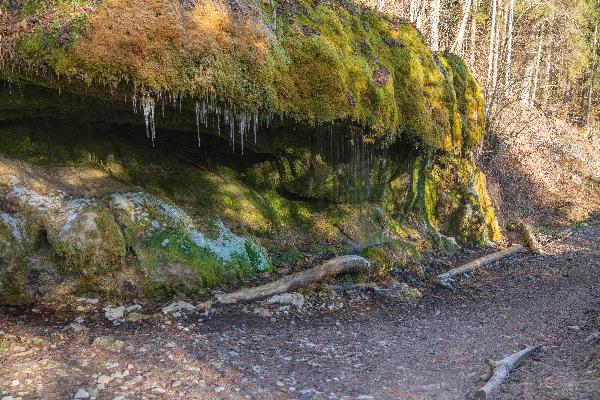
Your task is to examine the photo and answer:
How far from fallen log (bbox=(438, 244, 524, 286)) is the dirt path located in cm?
159

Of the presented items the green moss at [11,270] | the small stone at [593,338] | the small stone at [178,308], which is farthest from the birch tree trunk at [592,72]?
the green moss at [11,270]

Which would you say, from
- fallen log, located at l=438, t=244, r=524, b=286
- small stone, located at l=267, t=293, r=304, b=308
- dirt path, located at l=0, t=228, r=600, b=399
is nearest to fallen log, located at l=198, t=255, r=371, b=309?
small stone, located at l=267, t=293, r=304, b=308

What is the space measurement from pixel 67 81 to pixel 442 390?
6.26 metres

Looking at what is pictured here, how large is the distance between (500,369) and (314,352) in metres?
2.34

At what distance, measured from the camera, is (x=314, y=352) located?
6398mm

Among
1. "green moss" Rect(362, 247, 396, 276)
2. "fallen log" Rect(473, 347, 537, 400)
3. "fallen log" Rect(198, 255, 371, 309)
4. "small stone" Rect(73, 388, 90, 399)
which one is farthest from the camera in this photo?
"green moss" Rect(362, 247, 396, 276)

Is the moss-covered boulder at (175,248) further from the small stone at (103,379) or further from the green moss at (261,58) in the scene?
the small stone at (103,379)

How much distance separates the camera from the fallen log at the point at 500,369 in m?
5.09

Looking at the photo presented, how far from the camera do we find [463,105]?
14.6 metres

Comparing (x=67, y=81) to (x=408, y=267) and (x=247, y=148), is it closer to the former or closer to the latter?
(x=247, y=148)

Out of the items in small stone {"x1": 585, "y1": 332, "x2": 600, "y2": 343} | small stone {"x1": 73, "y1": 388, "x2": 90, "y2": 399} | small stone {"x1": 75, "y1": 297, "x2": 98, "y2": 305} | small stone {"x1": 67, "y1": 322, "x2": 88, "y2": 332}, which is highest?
small stone {"x1": 75, "y1": 297, "x2": 98, "y2": 305}

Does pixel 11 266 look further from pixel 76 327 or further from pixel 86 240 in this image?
pixel 76 327

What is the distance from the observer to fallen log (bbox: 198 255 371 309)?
7.60m

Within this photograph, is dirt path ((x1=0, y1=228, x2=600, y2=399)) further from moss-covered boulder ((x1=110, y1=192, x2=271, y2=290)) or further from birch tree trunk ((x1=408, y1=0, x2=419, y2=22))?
birch tree trunk ((x1=408, y1=0, x2=419, y2=22))
